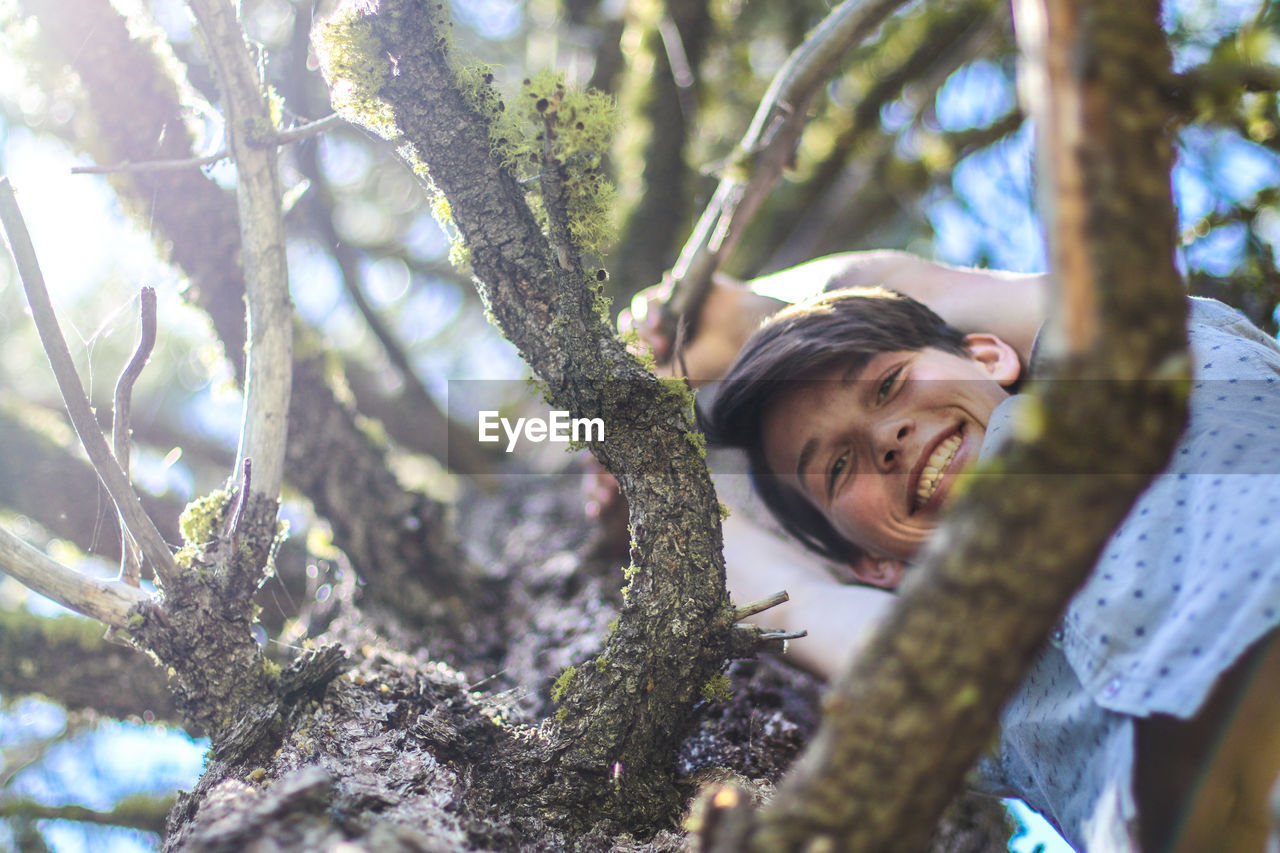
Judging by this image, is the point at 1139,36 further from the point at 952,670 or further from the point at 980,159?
the point at 980,159

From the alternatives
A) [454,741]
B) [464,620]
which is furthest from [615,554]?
[454,741]

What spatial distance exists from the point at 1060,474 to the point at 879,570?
143 centimetres

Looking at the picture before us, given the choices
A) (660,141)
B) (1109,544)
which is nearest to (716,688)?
(1109,544)

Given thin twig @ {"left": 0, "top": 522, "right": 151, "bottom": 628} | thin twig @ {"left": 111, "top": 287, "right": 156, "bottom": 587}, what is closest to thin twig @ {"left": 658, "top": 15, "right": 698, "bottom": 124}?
thin twig @ {"left": 111, "top": 287, "right": 156, "bottom": 587}

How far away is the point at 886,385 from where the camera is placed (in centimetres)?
170

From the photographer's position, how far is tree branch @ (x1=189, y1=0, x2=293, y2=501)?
1.34m

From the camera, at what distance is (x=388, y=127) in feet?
4.05

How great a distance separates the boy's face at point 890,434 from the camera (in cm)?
165

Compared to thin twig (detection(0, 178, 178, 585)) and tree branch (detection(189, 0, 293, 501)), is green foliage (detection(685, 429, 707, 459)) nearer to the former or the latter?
tree branch (detection(189, 0, 293, 501))

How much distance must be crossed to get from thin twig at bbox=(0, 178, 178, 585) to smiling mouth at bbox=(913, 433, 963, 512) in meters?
1.52

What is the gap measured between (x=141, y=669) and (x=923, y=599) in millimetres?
2357

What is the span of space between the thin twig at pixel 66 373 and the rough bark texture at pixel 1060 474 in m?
1.15

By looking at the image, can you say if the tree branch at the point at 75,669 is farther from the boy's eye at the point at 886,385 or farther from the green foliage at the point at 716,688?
the boy's eye at the point at 886,385

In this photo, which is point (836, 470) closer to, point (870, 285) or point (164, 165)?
point (870, 285)
